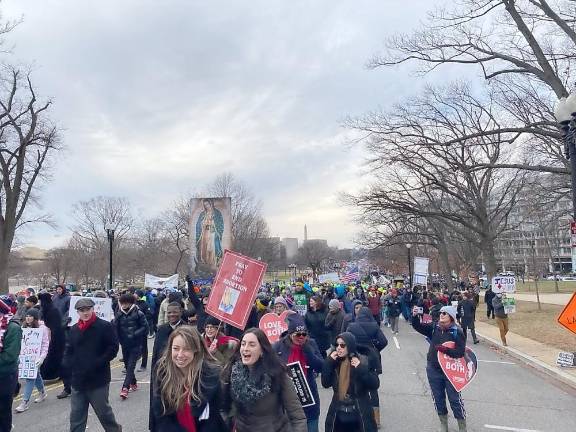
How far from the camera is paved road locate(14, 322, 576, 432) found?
7141mm

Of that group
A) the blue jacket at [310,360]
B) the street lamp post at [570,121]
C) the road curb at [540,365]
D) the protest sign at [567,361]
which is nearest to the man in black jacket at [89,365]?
the blue jacket at [310,360]

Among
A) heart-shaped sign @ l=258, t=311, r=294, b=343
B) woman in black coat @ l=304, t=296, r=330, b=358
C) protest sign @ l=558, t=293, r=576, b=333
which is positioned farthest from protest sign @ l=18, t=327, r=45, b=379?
protest sign @ l=558, t=293, r=576, b=333

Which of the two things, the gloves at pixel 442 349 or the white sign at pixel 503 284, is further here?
the white sign at pixel 503 284

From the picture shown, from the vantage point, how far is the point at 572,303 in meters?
8.34

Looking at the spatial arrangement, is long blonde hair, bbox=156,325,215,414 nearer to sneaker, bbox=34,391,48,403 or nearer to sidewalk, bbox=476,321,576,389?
sneaker, bbox=34,391,48,403

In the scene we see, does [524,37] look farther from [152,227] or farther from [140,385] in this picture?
[152,227]

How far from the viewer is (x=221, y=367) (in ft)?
12.1

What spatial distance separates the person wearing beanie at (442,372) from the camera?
6.62 meters

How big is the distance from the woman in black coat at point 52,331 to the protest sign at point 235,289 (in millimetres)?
4103

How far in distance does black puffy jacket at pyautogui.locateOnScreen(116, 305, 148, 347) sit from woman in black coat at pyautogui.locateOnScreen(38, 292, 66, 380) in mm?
1116

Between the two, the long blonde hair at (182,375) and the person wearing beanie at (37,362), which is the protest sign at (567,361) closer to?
the long blonde hair at (182,375)

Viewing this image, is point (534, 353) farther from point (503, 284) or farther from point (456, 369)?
point (456, 369)

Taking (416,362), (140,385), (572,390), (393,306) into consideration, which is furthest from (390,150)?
(140,385)

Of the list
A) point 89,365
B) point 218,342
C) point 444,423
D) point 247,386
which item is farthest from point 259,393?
point 444,423
